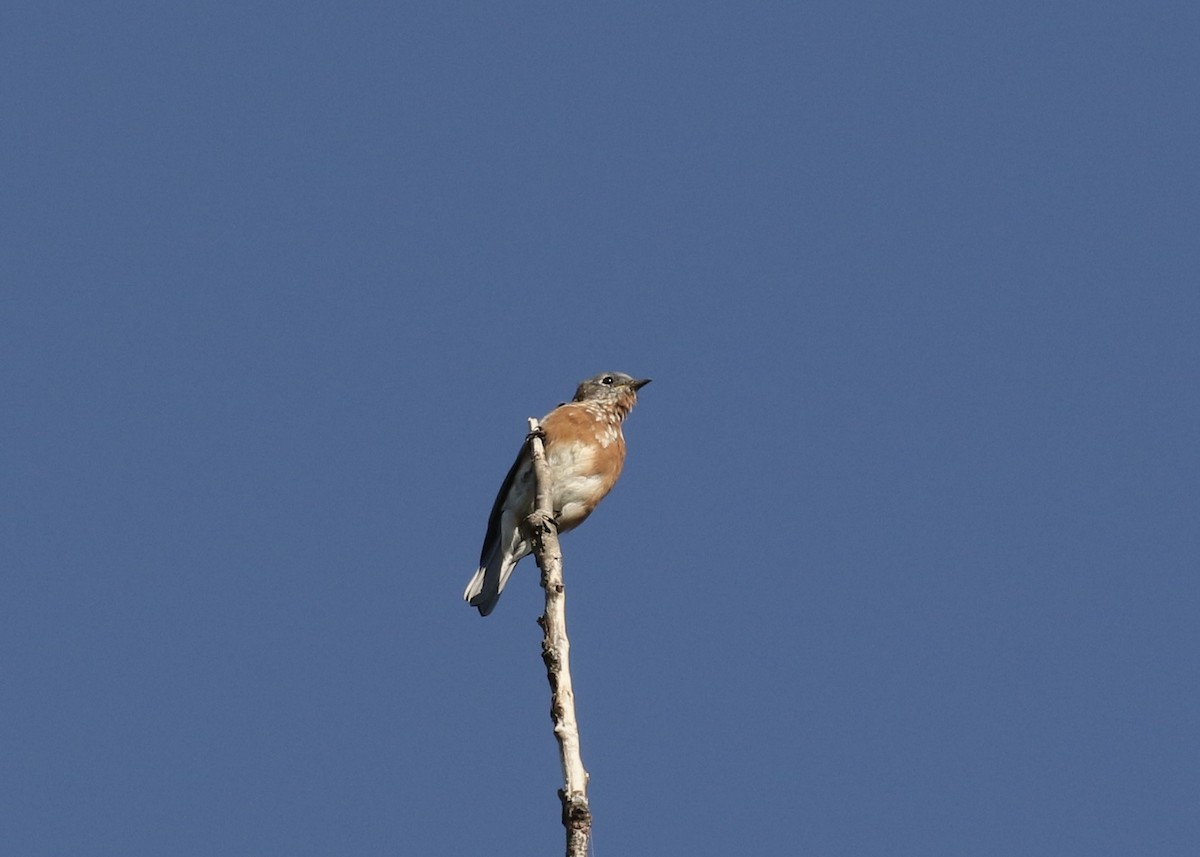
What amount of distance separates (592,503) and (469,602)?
103 centimetres

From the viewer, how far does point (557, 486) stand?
9641mm

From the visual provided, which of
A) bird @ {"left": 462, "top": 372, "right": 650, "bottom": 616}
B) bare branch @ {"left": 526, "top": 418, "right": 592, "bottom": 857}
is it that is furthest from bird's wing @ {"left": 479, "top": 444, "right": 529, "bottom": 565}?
bare branch @ {"left": 526, "top": 418, "right": 592, "bottom": 857}

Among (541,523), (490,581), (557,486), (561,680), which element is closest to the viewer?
(561,680)

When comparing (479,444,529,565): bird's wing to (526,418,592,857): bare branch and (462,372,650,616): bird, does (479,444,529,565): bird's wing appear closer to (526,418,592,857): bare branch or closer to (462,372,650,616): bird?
(462,372,650,616): bird

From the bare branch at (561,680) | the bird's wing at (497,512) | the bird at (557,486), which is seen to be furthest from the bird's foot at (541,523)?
the bird's wing at (497,512)

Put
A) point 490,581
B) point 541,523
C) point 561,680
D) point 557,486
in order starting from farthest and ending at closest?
point 490,581 < point 557,486 < point 541,523 < point 561,680

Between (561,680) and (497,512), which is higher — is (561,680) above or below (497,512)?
below

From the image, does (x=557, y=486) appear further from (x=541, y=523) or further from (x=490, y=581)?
(x=541, y=523)

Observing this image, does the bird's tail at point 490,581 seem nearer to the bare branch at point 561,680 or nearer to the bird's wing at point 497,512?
the bird's wing at point 497,512

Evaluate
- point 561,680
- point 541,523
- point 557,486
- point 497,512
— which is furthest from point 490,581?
point 561,680

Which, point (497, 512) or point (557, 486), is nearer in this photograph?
point (557, 486)

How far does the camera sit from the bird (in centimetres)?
970

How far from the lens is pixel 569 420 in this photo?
9945 millimetres

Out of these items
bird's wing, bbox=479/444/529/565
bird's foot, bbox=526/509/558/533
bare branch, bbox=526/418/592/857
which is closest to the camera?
bare branch, bbox=526/418/592/857
